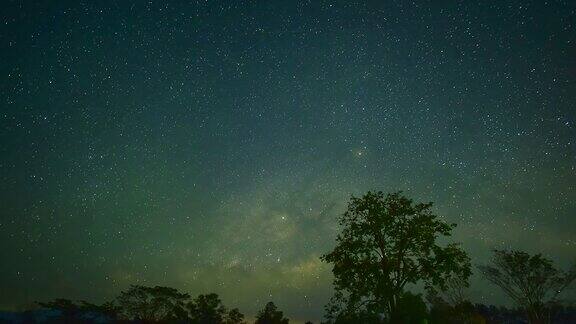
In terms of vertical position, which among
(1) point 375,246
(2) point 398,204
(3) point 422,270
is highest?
(2) point 398,204

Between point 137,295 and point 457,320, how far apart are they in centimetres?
6120

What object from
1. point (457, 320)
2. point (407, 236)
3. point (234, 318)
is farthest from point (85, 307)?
point (457, 320)

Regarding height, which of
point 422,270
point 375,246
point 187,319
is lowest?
point 187,319

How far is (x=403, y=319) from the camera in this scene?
110ft

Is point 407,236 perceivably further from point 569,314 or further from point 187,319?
point 569,314

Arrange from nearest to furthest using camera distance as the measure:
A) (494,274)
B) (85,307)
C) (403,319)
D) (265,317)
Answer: (403,319) → (494,274) → (85,307) → (265,317)

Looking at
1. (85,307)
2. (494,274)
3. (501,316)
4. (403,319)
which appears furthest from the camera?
(501,316)

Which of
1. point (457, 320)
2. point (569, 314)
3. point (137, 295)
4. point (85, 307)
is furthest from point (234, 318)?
point (569, 314)

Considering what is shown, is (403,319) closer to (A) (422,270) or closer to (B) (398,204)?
(A) (422,270)

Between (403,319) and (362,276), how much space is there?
5.01 metres

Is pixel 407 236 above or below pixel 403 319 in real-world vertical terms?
above

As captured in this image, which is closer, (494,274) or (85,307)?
(494,274)

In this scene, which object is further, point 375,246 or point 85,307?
point 85,307

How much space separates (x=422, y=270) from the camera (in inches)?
1328
